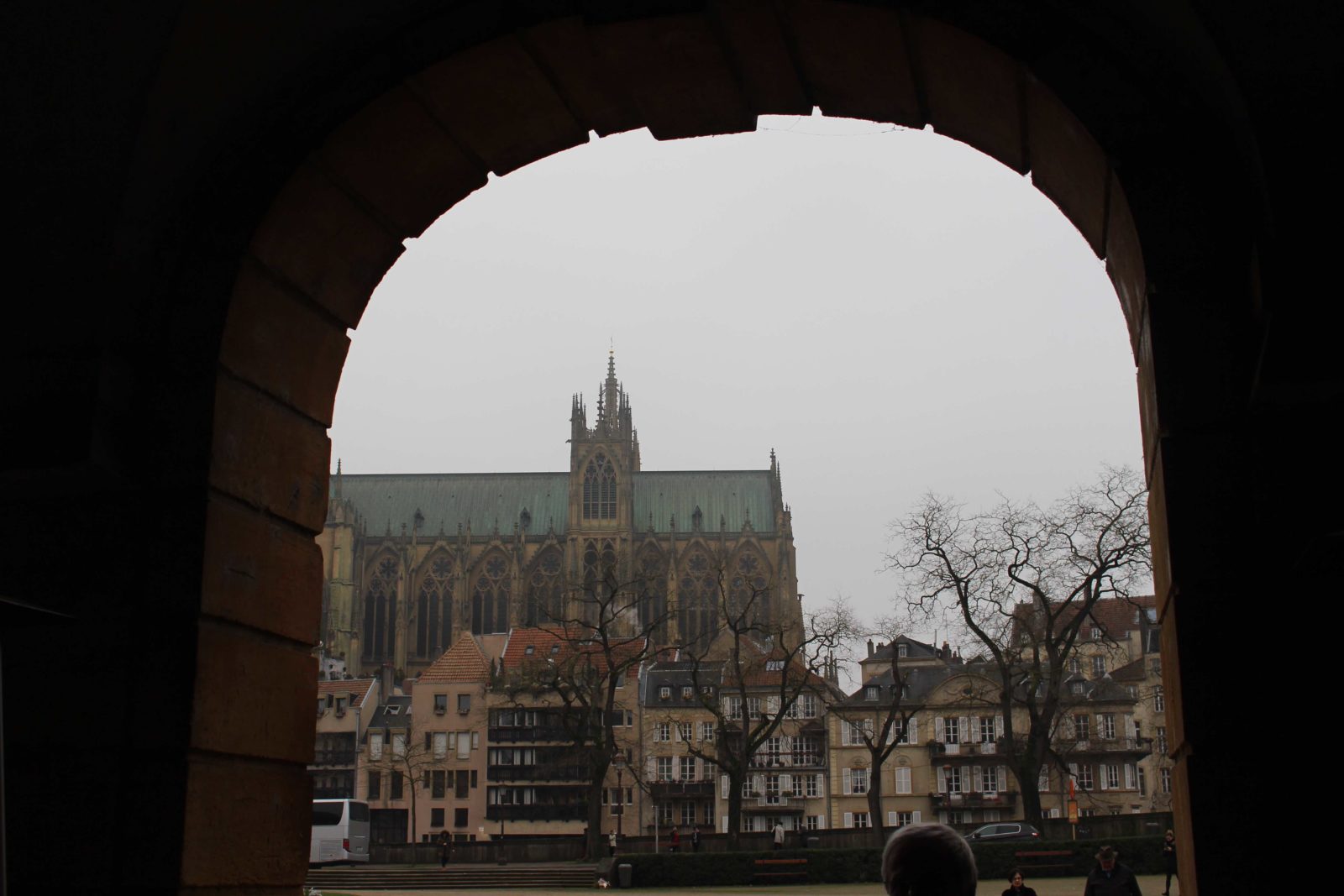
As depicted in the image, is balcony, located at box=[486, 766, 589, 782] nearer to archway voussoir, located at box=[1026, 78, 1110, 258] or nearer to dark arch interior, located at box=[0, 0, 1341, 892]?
dark arch interior, located at box=[0, 0, 1341, 892]

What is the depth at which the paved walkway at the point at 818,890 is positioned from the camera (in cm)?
2421

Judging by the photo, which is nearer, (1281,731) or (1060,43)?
(1281,731)

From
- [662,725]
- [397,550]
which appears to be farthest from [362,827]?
[397,550]

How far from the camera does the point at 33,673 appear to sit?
371 cm

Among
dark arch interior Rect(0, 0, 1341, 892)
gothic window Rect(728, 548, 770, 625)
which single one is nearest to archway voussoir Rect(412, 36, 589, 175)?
dark arch interior Rect(0, 0, 1341, 892)

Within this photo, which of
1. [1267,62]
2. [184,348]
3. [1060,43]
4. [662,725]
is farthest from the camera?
[662,725]

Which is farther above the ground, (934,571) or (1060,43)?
(934,571)

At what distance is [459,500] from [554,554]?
9.56 metres

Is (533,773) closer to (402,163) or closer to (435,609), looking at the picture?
(435,609)

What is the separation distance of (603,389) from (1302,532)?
3229 inches

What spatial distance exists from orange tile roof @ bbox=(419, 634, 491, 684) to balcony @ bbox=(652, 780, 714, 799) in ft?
27.5

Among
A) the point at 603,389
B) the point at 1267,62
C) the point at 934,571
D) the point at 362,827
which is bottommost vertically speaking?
the point at 362,827

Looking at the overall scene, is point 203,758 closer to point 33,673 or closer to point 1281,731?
point 33,673

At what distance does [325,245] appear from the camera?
4285 mm
